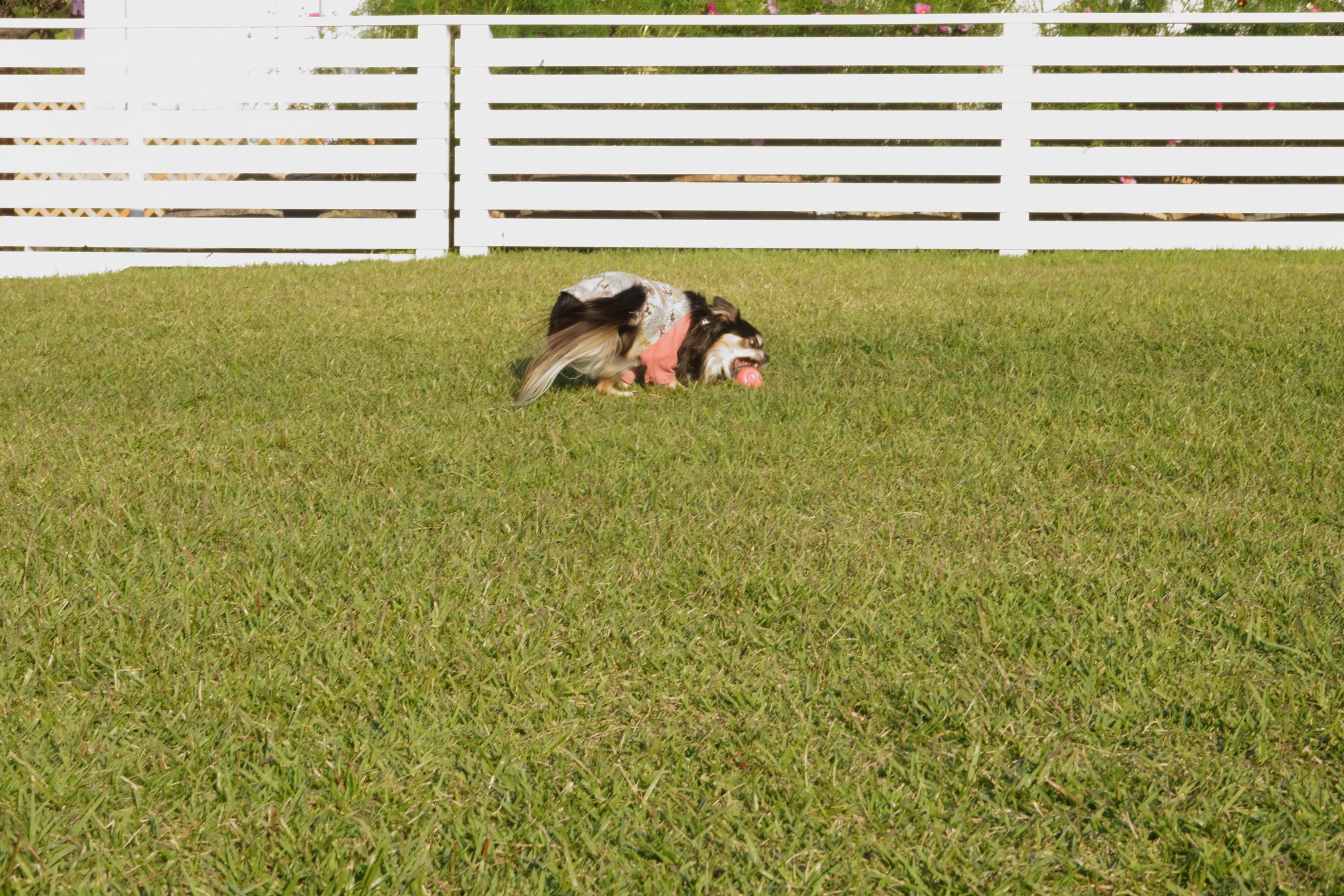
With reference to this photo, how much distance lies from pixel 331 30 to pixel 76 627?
37.2 feet

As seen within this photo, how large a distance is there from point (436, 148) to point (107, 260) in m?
3.07

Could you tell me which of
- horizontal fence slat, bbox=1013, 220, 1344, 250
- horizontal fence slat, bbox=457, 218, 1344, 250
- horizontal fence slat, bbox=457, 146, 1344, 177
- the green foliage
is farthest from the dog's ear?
the green foliage

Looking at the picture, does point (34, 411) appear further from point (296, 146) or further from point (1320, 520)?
point (296, 146)

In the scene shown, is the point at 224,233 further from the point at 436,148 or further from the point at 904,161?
the point at 904,161

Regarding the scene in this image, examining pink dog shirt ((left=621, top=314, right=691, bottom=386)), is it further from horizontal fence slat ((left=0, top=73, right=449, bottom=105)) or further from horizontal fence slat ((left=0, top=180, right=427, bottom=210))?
horizontal fence slat ((left=0, top=73, right=449, bottom=105))

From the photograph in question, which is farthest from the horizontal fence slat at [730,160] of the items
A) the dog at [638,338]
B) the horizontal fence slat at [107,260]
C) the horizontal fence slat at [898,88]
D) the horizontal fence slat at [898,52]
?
the dog at [638,338]

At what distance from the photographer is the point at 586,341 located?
4.91 metres

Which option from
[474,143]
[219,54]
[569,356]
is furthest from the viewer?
[219,54]

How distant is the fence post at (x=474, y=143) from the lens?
979 cm

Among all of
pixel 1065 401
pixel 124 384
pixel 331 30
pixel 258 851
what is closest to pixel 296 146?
pixel 331 30

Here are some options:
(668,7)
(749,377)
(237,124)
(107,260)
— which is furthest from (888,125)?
(107,260)

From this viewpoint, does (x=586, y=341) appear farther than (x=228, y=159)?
No

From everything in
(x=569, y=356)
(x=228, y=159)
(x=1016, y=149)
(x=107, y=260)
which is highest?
(x=1016, y=149)

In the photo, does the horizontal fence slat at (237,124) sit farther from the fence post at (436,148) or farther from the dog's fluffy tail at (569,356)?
the dog's fluffy tail at (569,356)
